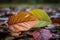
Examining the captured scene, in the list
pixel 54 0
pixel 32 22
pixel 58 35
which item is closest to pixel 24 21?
pixel 32 22

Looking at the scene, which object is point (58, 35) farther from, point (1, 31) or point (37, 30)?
point (1, 31)

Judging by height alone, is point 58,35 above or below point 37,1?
above

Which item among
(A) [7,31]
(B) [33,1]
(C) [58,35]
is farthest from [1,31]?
(B) [33,1]

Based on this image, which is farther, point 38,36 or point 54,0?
point 54,0

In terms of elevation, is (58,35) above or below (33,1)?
above

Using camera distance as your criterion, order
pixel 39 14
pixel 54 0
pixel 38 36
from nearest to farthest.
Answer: pixel 38 36 < pixel 39 14 < pixel 54 0

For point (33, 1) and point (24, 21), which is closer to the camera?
point (24, 21)

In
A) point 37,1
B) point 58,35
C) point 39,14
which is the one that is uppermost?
point 39,14

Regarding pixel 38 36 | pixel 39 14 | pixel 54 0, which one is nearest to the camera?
pixel 38 36

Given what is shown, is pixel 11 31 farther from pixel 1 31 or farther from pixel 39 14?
pixel 39 14
